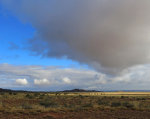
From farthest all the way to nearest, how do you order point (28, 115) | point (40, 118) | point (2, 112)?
point (2, 112), point (28, 115), point (40, 118)

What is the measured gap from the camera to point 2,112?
20.1m

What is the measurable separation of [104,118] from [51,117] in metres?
4.67

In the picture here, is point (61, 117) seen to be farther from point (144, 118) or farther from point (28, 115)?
point (144, 118)

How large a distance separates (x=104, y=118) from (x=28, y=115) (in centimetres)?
693

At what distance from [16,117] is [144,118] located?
11.3m

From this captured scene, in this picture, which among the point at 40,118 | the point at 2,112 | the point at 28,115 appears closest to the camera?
the point at 40,118

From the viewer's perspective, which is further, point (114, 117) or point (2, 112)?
point (2, 112)

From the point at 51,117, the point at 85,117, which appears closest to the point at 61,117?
the point at 51,117

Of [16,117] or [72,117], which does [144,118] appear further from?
[16,117]

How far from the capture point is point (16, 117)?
1780 cm

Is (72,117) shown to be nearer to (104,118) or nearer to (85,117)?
(85,117)

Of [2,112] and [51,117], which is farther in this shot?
[2,112]

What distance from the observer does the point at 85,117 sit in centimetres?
1819

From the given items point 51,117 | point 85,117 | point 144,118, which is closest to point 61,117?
point 51,117
